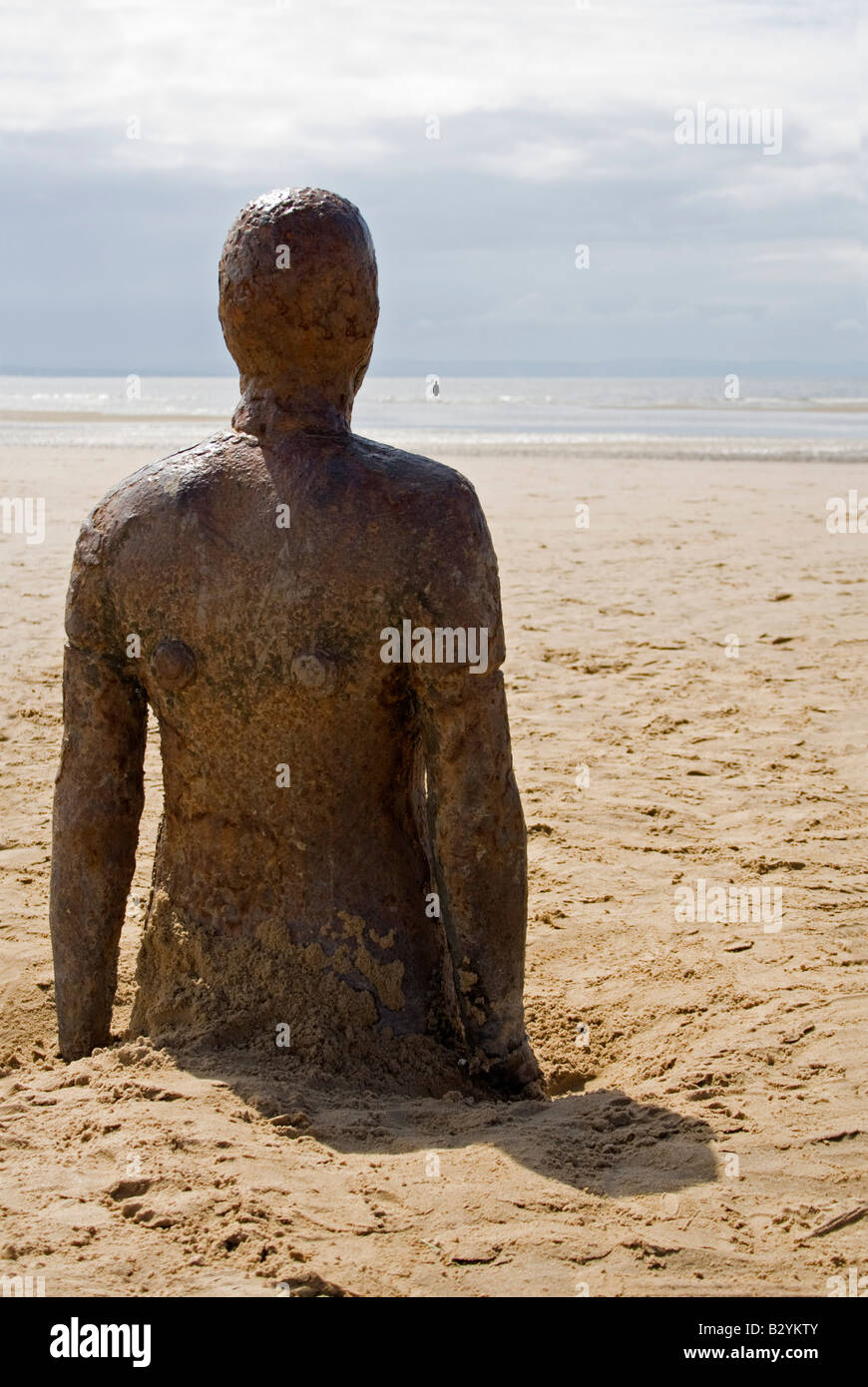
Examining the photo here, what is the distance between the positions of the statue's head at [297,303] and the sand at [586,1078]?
1342 mm

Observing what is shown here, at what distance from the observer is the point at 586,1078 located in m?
3.67

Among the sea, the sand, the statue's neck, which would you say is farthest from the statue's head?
the sea

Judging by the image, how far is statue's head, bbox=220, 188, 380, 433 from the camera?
2742 millimetres

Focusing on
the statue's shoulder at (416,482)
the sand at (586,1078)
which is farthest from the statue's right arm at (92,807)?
the statue's shoulder at (416,482)

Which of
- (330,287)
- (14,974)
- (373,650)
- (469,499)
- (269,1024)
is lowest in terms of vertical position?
(14,974)

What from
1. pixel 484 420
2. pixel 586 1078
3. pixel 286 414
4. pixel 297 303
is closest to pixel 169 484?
pixel 286 414

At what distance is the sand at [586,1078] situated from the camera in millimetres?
2217

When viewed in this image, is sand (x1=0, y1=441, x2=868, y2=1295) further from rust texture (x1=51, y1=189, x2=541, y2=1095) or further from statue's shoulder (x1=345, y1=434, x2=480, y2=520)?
statue's shoulder (x1=345, y1=434, x2=480, y2=520)

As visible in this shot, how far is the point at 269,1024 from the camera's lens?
2877 millimetres

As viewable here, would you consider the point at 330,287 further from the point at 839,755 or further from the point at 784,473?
the point at 784,473

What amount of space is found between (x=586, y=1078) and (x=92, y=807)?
5.02 ft

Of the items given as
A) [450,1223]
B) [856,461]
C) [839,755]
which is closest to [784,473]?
[856,461]

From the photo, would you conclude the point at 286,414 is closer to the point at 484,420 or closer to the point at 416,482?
the point at 416,482

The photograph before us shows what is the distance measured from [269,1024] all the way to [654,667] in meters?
5.32
